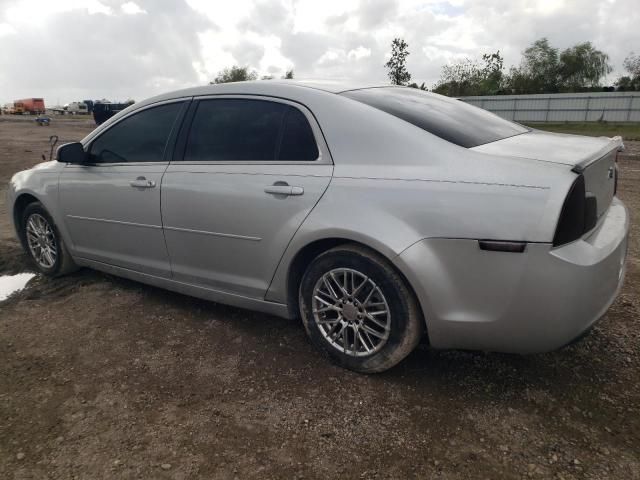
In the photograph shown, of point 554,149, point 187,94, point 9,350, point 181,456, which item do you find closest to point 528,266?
point 554,149

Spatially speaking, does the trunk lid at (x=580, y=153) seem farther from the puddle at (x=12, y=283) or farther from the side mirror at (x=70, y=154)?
the puddle at (x=12, y=283)

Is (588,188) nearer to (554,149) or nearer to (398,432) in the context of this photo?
(554,149)

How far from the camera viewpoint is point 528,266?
7.25ft

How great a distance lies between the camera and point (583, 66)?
167ft

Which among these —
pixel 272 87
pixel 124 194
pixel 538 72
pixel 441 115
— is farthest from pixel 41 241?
pixel 538 72

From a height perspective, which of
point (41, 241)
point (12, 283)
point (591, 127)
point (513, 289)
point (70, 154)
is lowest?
point (591, 127)

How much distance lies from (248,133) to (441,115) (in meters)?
1.20

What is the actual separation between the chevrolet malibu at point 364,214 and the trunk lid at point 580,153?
0.05 ft

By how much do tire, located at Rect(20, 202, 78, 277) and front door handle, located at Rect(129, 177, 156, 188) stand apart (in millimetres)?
1221

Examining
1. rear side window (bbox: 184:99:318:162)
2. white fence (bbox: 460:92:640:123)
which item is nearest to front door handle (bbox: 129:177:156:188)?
rear side window (bbox: 184:99:318:162)

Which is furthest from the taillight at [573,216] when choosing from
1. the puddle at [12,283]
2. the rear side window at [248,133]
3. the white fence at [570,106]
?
the white fence at [570,106]

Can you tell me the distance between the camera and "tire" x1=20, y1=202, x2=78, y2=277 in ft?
14.4

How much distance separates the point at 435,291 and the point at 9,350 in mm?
Answer: 2767

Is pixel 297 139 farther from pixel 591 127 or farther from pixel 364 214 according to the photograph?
pixel 591 127
